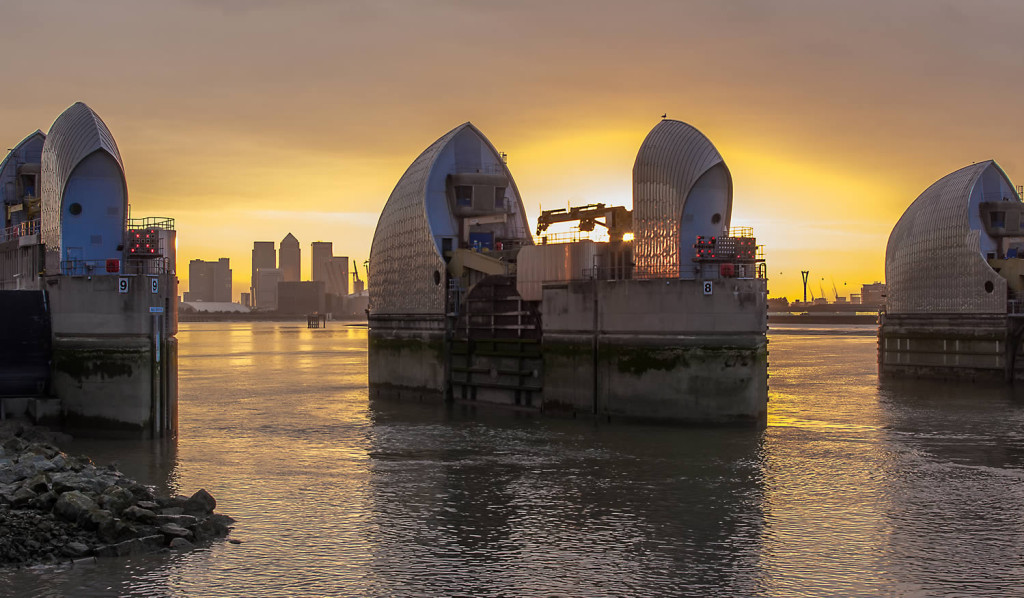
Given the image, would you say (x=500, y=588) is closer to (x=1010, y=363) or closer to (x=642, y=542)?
(x=642, y=542)

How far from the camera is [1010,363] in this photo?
222 feet

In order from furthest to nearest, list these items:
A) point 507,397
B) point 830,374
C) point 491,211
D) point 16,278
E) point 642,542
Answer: point 830,374
point 491,211
point 507,397
point 16,278
point 642,542

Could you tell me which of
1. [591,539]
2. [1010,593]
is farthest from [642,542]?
[1010,593]

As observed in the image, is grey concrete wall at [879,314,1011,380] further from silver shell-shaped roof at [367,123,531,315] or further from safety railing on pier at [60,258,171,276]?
safety railing on pier at [60,258,171,276]

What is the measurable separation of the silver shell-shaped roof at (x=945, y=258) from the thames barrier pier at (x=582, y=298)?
88.2 feet

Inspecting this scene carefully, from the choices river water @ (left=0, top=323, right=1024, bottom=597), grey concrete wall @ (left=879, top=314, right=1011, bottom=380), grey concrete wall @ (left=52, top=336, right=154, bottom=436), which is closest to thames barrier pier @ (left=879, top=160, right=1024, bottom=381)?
grey concrete wall @ (left=879, top=314, right=1011, bottom=380)

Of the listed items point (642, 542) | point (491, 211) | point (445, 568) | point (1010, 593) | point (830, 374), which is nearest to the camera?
point (1010, 593)

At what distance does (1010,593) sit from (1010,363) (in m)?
50.8

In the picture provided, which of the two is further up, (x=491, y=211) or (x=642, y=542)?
(x=491, y=211)

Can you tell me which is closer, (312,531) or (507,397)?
(312,531)

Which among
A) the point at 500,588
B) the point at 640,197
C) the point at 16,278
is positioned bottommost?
the point at 500,588

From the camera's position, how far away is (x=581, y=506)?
1184 inches

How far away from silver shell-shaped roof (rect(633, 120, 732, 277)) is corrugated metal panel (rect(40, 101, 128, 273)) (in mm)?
23401

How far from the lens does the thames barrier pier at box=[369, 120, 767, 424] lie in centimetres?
4597
